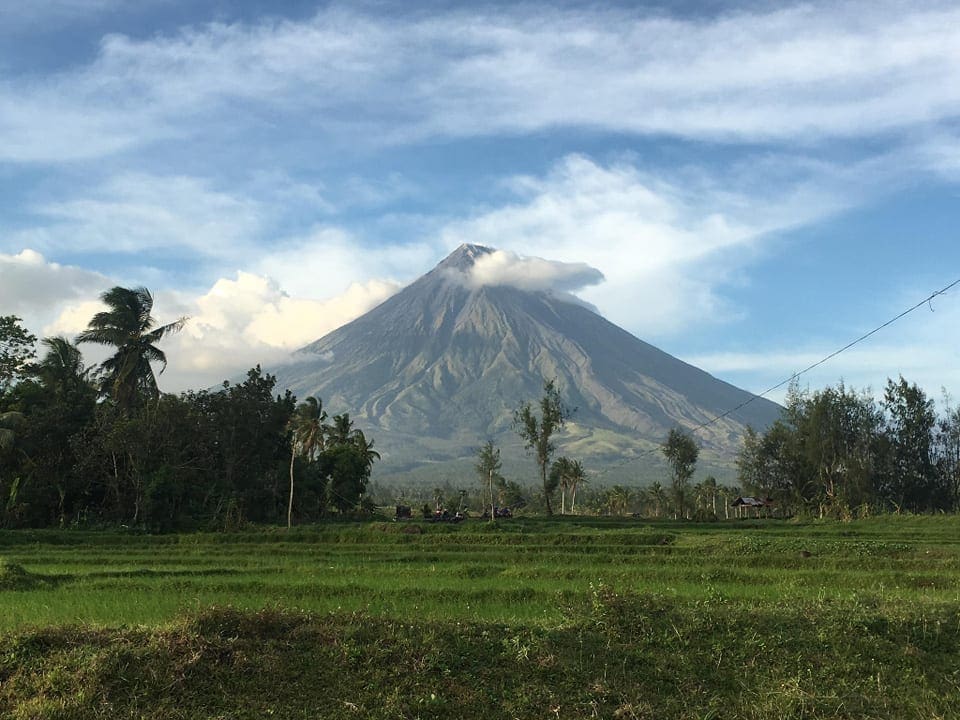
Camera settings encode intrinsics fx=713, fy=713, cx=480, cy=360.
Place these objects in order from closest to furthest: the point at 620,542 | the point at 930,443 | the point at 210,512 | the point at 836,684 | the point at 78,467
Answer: the point at 836,684 < the point at 620,542 < the point at 78,467 < the point at 210,512 < the point at 930,443

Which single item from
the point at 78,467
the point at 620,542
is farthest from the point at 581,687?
the point at 78,467

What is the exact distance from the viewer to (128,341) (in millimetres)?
36281

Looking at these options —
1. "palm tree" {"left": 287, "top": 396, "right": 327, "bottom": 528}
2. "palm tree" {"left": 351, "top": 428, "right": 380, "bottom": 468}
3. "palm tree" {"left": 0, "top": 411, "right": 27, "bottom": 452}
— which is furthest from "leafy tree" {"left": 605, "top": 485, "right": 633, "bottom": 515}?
"palm tree" {"left": 0, "top": 411, "right": 27, "bottom": 452}

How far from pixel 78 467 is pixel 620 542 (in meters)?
25.0

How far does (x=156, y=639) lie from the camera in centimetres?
757

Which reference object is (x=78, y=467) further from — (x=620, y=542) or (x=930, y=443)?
(x=930, y=443)

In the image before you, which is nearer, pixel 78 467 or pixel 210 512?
pixel 78 467

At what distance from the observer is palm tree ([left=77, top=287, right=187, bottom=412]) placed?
3616 centimetres

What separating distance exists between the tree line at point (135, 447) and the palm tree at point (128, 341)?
0.17 ft

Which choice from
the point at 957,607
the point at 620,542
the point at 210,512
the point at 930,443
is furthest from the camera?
the point at 930,443

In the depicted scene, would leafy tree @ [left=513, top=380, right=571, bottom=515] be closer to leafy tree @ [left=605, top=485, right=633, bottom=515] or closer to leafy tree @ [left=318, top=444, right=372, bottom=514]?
leafy tree @ [left=318, top=444, right=372, bottom=514]

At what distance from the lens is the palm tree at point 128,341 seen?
119 ft

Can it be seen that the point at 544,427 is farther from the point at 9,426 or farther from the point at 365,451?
the point at 9,426

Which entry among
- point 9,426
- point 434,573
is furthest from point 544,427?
point 434,573
